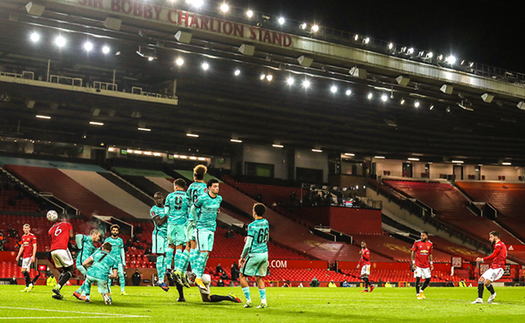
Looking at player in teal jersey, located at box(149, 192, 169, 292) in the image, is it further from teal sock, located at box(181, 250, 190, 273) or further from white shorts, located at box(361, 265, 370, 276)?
white shorts, located at box(361, 265, 370, 276)

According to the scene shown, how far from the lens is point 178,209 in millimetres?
12664

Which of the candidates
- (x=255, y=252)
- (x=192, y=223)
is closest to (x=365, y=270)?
(x=255, y=252)

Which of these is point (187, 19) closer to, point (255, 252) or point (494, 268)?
point (494, 268)

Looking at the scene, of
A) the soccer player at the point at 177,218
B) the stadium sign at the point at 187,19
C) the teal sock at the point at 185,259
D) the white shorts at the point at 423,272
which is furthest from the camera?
the stadium sign at the point at 187,19

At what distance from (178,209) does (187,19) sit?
59.2 feet

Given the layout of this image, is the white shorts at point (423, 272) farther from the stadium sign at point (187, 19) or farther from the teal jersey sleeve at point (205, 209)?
the stadium sign at point (187, 19)

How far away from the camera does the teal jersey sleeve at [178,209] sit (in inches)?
497

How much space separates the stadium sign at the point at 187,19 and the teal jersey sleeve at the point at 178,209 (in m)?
16.3

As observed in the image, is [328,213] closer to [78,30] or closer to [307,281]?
[307,281]

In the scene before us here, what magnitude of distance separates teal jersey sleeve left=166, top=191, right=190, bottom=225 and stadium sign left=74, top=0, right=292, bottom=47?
16340mm

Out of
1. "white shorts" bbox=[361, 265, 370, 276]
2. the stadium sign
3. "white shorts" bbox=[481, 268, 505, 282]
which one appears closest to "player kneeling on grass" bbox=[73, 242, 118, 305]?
"white shorts" bbox=[481, 268, 505, 282]

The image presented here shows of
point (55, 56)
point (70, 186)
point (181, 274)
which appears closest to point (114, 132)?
point (70, 186)

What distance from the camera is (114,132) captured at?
48469 mm

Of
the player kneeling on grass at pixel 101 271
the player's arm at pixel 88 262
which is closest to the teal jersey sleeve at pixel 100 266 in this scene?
the player kneeling on grass at pixel 101 271
